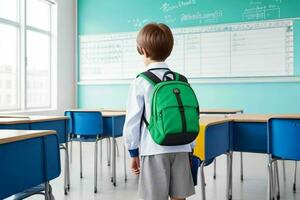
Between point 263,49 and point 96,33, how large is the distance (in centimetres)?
299

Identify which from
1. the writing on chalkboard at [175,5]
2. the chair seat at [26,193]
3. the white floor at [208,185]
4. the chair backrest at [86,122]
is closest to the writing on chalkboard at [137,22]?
the writing on chalkboard at [175,5]

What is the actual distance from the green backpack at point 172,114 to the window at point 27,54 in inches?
161

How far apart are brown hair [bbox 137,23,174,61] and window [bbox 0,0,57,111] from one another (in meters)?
4.02

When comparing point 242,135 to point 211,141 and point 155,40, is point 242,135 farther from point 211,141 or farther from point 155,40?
point 155,40

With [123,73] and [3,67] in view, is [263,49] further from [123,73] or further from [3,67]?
[3,67]

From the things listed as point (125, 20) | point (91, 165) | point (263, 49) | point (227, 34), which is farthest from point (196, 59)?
point (91, 165)

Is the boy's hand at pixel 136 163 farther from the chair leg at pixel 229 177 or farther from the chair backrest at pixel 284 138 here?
the chair leg at pixel 229 177

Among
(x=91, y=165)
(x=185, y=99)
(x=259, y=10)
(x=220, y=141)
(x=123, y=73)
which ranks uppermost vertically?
(x=259, y=10)

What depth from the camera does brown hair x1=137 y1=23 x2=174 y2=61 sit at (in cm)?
138

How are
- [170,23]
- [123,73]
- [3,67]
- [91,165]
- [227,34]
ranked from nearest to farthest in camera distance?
[91,165], [3,67], [227,34], [170,23], [123,73]

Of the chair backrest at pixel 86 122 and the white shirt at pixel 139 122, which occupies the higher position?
the white shirt at pixel 139 122

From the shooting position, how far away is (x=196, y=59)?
5488 millimetres

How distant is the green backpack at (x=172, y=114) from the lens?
129 cm

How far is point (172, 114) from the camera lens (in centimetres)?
130
